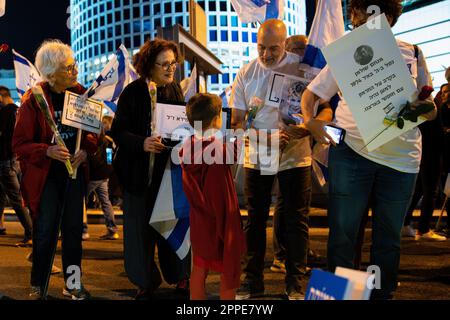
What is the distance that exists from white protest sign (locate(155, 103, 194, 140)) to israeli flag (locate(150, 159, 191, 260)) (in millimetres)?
248

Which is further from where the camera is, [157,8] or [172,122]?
[157,8]

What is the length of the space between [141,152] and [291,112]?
1151 millimetres

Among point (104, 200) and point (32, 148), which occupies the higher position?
point (32, 148)

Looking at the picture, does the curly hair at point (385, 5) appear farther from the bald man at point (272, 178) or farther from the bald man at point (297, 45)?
the bald man at point (297, 45)

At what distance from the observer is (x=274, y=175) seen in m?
3.99

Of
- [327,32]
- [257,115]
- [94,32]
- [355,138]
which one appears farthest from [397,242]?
[94,32]

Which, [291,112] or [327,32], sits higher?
[327,32]

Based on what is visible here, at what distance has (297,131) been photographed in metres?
3.71

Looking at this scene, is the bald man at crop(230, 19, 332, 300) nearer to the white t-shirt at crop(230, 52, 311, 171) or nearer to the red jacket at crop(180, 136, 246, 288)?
the white t-shirt at crop(230, 52, 311, 171)

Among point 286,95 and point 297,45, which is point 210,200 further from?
point 297,45

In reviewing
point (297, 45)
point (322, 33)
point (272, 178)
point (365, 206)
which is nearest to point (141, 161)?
point (272, 178)

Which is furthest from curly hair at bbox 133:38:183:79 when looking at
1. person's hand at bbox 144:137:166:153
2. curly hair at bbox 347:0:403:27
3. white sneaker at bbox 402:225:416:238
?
white sneaker at bbox 402:225:416:238

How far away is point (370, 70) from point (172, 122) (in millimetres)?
1523
